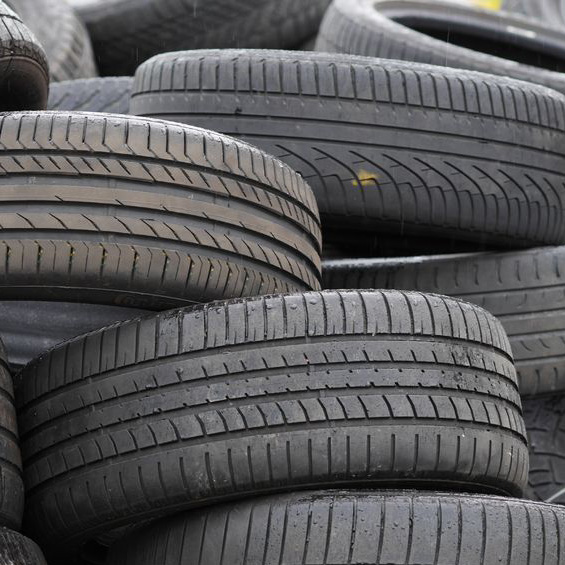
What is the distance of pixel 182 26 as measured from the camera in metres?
5.87

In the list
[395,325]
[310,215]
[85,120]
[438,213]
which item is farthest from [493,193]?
[85,120]

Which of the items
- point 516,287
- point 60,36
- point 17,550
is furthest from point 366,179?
point 60,36

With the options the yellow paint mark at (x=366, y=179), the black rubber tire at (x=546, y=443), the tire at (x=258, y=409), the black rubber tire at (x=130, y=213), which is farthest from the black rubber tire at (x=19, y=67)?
the black rubber tire at (x=546, y=443)

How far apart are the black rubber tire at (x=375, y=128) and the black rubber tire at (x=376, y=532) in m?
1.19

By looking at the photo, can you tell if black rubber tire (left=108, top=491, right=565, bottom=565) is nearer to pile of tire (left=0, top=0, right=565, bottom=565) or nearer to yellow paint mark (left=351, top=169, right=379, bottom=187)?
pile of tire (left=0, top=0, right=565, bottom=565)

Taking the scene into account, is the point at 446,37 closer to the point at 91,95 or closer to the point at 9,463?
the point at 91,95

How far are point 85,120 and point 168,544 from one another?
988 millimetres

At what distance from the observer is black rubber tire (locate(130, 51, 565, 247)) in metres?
3.49

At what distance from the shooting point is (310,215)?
3.16 meters

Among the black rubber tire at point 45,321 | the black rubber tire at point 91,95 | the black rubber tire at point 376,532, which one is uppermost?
the black rubber tire at point 376,532

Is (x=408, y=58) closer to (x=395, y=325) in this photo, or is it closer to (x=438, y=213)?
(x=438, y=213)

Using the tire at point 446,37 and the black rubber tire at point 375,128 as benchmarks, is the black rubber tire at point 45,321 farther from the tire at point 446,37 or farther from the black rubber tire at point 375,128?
the tire at point 446,37

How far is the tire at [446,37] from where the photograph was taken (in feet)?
14.8

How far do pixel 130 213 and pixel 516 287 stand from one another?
1496mm
